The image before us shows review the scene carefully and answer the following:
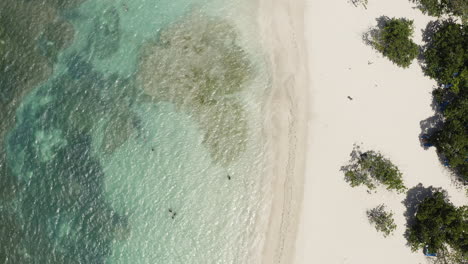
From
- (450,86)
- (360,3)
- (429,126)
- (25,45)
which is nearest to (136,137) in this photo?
(25,45)

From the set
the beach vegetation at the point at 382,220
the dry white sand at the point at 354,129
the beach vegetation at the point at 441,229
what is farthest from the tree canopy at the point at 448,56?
the beach vegetation at the point at 382,220

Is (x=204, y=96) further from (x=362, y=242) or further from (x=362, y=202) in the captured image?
(x=362, y=242)

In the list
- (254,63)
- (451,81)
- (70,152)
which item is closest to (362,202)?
(451,81)

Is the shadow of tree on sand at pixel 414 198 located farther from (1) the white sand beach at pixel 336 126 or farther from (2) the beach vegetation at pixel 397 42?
(2) the beach vegetation at pixel 397 42

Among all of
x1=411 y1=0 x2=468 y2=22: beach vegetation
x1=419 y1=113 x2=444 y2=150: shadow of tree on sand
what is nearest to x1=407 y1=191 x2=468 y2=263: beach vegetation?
x1=419 y1=113 x2=444 y2=150: shadow of tree on sand

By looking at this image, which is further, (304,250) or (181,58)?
(181,58)

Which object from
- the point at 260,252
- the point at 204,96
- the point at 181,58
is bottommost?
the point at 260,252

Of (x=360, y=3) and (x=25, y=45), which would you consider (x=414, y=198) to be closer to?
(x=360, y=3)
